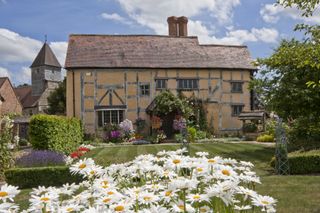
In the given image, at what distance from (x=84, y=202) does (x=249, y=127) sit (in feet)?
84.6

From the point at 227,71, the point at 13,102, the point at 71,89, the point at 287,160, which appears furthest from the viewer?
the point at 13,102

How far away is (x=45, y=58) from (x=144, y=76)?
137 ft

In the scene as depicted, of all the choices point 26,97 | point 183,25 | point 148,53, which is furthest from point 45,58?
point 148,53

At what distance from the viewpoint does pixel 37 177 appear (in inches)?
421

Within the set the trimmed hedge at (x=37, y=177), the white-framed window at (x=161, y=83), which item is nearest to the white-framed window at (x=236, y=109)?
the white-framed window at (x=161, y=83)

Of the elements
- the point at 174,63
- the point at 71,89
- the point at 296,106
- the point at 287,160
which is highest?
the point at 174,63

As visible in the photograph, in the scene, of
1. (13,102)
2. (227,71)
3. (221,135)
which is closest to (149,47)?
(227,71)

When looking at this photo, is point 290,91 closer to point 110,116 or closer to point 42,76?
point 110,116

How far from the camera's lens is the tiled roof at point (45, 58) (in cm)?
6444

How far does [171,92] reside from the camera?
90.6 ft

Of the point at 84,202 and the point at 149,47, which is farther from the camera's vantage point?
the point at 149,47

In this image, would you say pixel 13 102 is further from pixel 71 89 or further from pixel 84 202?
pixel 84 202

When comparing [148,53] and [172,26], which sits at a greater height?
[172,26]

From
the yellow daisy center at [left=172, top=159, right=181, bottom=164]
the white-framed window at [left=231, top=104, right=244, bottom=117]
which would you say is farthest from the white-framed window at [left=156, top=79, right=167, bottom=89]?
the yellow daisy center at [left=172, top=159, right=181, bottom=164]
